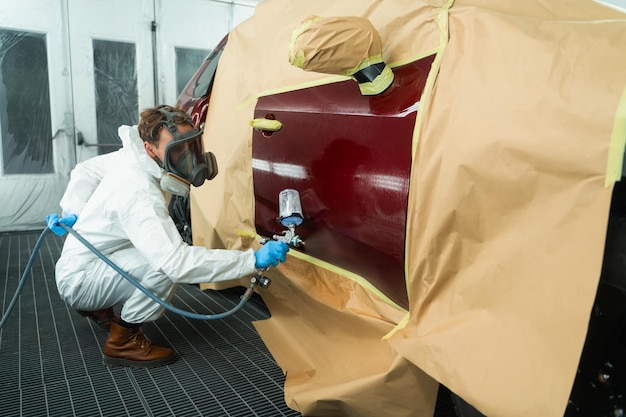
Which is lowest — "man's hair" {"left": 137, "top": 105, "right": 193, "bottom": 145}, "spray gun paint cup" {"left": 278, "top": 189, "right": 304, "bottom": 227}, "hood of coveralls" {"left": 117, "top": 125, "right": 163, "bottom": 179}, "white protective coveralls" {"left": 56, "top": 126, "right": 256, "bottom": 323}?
"white protective coveralls" {"left": 56, "top": 126, "right": 256, "bottom": 323}

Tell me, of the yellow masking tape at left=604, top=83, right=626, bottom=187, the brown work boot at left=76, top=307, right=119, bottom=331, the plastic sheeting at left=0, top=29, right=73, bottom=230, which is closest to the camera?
the yellow masking tape at left=604, top=83, right=626, bottom=187

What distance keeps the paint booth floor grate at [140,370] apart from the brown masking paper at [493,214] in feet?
1.01

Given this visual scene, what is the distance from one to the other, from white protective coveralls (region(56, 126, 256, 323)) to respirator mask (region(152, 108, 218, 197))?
0.31 feet

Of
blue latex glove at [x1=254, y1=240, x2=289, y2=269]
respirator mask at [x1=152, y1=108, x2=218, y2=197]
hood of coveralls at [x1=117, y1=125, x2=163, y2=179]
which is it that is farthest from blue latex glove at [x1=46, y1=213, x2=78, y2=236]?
blue latex glove at [x1=254, y1=240, x2=289, y2=269]

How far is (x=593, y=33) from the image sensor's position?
1.08 metres

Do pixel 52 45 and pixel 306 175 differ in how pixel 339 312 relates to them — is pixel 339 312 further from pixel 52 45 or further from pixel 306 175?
pixel 52 45

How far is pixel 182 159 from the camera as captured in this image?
189 centimetres

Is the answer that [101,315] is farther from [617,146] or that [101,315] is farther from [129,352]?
[617,146]

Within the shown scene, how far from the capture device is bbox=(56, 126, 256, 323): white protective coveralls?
1.81 m

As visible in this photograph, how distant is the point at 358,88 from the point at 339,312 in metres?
0.77

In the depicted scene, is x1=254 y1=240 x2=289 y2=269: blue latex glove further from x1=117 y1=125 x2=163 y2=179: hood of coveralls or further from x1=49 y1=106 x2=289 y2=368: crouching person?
x1=117 y1=125 x2=163 y2=179: hood of coveralls

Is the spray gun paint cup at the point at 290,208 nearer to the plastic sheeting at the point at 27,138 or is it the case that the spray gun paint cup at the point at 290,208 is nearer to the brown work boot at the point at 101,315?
the brown work boot at the point at 101,315

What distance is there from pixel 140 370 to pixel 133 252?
1.64 feet

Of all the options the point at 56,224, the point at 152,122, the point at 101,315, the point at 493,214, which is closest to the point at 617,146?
the point at 493,214
